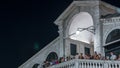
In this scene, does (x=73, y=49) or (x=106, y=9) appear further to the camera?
(x=73, y=49)

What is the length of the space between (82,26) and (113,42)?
553 centimetres

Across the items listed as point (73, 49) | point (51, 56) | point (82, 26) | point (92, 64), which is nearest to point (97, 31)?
point (82, 26)

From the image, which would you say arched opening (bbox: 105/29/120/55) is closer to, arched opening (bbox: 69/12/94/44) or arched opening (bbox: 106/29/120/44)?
arched opening (bbox: 106/29/120/44)

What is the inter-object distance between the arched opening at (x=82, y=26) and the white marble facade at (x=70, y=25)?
0.28 m

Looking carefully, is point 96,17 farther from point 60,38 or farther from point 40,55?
point 40,55

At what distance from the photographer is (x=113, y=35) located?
49.4 metres

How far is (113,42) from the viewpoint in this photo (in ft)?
162

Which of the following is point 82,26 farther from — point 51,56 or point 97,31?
point 51,56

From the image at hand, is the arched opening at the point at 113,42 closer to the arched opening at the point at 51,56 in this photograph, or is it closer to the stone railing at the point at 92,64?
the stone railing at the point at 92,64

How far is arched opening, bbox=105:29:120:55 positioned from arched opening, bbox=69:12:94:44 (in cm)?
364

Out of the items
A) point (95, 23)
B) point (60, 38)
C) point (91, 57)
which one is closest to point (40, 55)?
point (60, 38)

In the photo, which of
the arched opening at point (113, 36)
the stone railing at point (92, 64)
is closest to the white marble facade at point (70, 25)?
the arched opening at point (113, 36)

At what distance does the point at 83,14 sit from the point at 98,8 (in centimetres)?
229

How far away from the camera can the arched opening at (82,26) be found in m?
53.2
